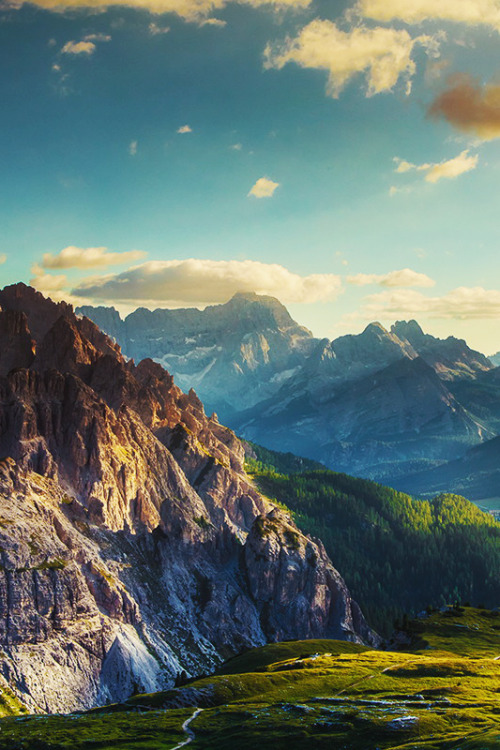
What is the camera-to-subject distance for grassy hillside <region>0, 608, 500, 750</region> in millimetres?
93250

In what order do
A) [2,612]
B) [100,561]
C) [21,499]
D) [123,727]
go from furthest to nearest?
[100,561] → [21,499] → [2,612] → [123,727]

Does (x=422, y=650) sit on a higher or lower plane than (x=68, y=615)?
lower

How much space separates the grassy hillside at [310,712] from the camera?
3671 inches

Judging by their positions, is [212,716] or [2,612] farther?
[2,612]

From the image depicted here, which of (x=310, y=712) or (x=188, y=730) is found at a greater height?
(x=188, y=730)

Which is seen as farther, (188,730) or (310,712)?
(310,712)

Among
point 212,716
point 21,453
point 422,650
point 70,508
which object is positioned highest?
point 21,453

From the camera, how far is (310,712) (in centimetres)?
10744

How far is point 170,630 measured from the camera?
642ft

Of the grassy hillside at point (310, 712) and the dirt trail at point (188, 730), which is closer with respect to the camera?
the grassy hillside at point (310, 712)

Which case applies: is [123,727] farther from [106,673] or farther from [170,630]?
[170,630]

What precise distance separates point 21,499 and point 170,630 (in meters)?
57.9

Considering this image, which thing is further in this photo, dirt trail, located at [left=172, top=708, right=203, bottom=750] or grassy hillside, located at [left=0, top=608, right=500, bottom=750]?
dirt trail, located at [left=172, top=708, right=203, bottom=750]

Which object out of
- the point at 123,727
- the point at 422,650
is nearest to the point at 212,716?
the point at 123,727
